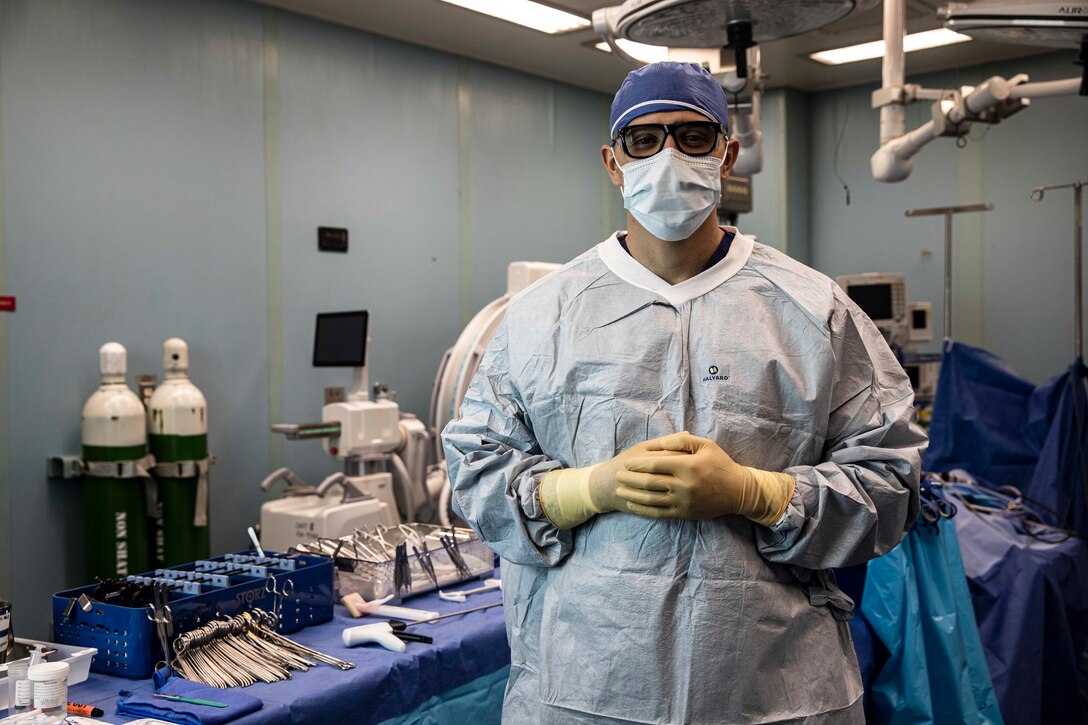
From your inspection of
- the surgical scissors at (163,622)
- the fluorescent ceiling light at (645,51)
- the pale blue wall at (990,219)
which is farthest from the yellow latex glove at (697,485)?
the pale blue wall at (990,219)

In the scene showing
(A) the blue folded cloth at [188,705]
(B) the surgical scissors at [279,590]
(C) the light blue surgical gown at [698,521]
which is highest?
(C) the light blue surgical gown at [698,521]

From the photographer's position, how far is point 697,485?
1.35 m

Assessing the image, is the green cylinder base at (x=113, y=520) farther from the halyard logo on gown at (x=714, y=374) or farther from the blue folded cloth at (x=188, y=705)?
the halyard logo on gown at (x=714, y=374)

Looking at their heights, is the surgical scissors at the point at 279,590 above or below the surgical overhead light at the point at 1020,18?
below

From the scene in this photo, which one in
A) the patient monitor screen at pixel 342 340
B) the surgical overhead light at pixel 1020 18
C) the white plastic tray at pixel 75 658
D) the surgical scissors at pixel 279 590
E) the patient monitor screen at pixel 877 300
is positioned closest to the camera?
the white plastic tray at pixel 75 658

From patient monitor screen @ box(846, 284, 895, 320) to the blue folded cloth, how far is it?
4.07 m

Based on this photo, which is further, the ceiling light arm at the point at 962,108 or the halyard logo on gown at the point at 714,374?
the ceiling light arm at the point at 962,108

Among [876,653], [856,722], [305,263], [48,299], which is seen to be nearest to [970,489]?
[876,653]

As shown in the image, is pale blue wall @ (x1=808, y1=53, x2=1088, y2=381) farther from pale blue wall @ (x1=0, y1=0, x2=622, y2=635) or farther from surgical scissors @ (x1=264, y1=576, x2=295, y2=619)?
surgical scissors @ (x1=264, y1=576, x2=295, y2=619)

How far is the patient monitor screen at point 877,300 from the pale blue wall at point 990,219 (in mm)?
960

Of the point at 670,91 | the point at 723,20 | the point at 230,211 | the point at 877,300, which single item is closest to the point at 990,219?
the point at 877,300

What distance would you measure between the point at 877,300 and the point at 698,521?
4.05 metres

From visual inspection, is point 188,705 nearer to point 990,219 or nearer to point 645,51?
Result: point 645,51

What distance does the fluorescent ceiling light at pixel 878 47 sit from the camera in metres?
5.17
